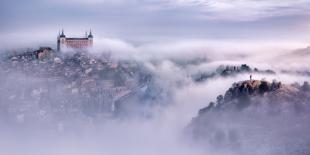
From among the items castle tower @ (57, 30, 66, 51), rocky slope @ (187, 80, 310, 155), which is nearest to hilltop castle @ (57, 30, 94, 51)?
castle tower @ (57, 30, 66, 51)

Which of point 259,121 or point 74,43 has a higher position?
point 74,43

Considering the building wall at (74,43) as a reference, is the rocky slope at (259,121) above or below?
below

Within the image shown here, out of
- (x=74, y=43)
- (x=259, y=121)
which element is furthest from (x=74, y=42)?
(x=259, y=121)

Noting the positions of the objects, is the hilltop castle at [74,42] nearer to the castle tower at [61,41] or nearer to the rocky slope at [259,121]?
the castle tower at [61,41]

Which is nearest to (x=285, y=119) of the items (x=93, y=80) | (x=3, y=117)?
(x=93, y=80)

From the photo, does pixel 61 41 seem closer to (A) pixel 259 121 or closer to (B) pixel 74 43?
(B) pixel 74 43

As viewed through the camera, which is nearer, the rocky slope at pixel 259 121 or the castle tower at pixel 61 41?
the rocky slope at pixel 259 121

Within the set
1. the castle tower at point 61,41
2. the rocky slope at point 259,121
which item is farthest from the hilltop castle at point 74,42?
the rocky slope at point 259,121

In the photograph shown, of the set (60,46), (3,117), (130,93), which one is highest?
(60,46)

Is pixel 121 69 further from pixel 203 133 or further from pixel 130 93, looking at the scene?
pixel 203 133
